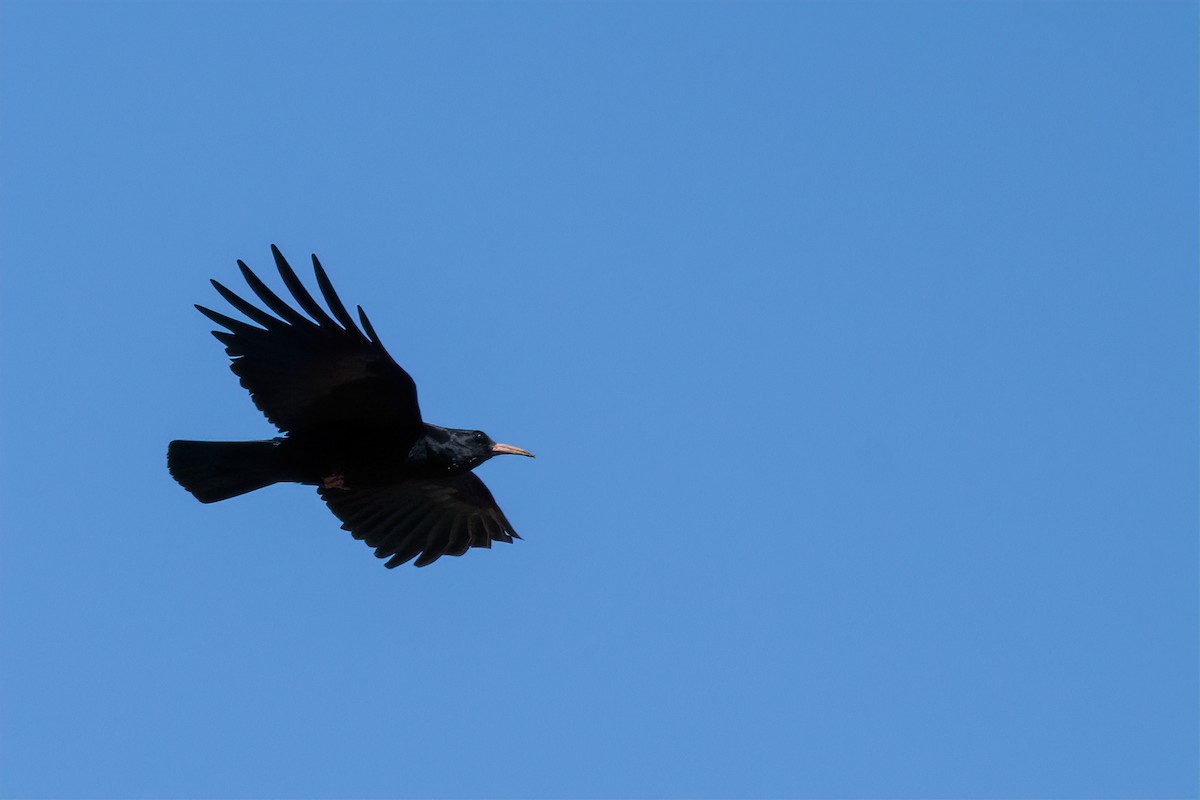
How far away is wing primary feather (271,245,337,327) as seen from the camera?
12.0 metres

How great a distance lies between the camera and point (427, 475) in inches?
535

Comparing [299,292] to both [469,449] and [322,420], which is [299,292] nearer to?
[322,420]

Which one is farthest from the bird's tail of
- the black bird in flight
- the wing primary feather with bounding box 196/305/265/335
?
the wing primary feather with bounding box 196/305/265/335

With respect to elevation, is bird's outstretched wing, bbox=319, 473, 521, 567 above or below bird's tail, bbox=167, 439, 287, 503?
above

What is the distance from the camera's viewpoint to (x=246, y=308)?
12.3 meters

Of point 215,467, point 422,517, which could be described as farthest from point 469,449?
point 215,467

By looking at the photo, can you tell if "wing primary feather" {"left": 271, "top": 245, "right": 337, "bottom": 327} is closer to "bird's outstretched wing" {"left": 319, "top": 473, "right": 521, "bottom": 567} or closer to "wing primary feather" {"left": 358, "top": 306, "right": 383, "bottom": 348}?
"wing primary feather" {"left": 358, "top": 306, "right": 383, "bottom": 348}

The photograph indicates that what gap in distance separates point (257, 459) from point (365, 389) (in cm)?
95

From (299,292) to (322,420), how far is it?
1.21 m

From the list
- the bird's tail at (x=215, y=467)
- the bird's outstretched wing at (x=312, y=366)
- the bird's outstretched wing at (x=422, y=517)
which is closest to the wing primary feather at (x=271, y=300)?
the bird's outstretched wing at (x=312, y=366)

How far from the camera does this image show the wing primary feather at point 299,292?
12.0 metres

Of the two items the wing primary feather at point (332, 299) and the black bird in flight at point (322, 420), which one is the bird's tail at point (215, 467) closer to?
the black bird in flight at point (322, 420)

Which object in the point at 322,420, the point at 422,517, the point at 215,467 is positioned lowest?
the point at 215,467

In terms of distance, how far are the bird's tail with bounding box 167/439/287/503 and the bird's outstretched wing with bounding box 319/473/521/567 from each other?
1106 millimetres
